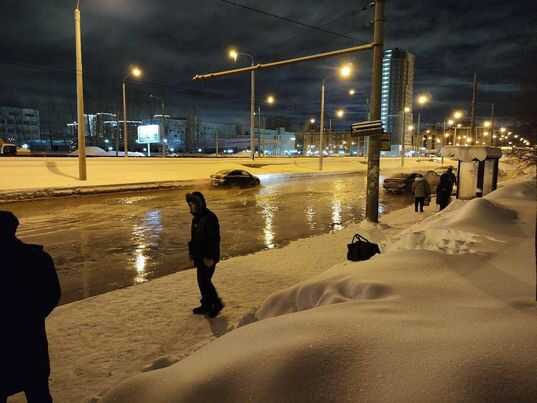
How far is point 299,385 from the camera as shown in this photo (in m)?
2.21

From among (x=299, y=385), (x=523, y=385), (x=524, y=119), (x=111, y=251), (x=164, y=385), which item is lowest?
(x=111, y=251)

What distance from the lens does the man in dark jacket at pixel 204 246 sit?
5.59m

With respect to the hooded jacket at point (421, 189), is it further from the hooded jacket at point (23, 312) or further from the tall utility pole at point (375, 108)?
the hooded jacket at point (23, 312)

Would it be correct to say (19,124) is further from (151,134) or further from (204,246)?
(204,246)

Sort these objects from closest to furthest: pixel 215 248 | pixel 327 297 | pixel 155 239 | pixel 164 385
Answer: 1. pixel 164 385
2. pixel 327 297
3. pixel 215 248
4. pixel 155 239

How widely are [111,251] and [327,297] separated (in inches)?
280

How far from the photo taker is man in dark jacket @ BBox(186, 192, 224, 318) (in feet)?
18.3

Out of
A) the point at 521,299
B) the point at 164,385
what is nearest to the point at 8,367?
the point at 164,385

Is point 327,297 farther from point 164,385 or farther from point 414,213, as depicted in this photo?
point 414,213

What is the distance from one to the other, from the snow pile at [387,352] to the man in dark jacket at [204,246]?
2182 mm

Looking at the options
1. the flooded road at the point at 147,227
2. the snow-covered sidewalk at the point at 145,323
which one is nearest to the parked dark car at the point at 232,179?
the flooded road at the point at 147,227

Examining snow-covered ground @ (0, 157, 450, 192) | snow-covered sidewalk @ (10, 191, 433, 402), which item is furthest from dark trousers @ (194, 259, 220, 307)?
snow-covered ground @ (0, 157, 450, 192)

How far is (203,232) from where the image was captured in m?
5.61

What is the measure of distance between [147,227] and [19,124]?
11699 cm
